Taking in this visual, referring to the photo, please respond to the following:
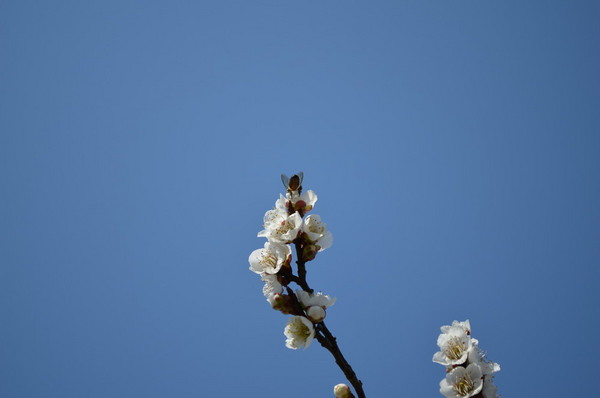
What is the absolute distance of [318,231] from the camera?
9.49ft

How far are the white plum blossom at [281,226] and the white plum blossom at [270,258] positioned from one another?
0.17 feet

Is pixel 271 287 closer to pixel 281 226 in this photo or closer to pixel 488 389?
pixel 281 226

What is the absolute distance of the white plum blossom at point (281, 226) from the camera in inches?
109

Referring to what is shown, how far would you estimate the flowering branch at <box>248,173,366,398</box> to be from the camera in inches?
102

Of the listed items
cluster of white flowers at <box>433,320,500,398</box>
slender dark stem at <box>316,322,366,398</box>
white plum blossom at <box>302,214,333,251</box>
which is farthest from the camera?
white plum blossom at <box>302,214,333,251</box>

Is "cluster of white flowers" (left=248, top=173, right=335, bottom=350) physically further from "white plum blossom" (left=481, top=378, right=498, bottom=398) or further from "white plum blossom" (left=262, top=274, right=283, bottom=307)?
"white plum blossom" (left=481, top=378, right=498, bottom=398)

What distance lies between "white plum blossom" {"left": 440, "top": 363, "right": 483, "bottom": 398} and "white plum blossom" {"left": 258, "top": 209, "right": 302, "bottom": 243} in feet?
4.20

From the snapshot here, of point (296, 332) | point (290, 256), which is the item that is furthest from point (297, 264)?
point (296, 332)

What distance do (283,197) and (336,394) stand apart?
134 cm

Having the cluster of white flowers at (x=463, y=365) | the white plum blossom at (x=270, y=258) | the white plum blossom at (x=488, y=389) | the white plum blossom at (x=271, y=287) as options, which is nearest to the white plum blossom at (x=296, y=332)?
the white plum blossom at (x=271, y=287)

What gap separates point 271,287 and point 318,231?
48 cm

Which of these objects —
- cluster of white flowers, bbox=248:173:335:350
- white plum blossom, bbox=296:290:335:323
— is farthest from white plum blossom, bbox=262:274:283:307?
white plum blossom, bbox=296:290:335:323

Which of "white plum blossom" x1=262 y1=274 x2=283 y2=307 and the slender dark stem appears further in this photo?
"white plum blossom" x1=262 y1=274 x2=283 y2=307

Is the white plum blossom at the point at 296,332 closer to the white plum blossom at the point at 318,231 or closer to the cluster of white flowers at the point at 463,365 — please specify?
the white plum blossom at the point at 318,231
